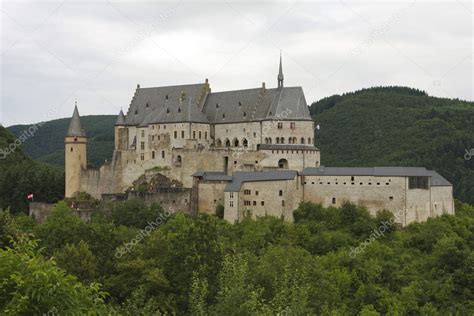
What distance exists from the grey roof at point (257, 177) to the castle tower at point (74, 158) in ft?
50.3

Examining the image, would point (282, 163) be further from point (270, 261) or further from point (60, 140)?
point (60, 140)

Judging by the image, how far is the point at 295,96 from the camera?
66.7m

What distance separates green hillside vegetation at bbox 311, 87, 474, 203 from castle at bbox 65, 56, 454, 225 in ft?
129

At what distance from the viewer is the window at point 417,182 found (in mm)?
57281

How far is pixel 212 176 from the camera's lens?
61562 millimetres

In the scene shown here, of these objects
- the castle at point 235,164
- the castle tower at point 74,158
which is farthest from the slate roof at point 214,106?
the castle tower at point 74,158

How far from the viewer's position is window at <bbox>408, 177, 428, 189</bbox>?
57281 millimetres

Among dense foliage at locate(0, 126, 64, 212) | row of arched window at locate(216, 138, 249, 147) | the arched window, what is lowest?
dense foliage at locate(0, 126, 64, 212)

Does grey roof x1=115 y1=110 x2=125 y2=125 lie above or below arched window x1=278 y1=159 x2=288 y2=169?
above

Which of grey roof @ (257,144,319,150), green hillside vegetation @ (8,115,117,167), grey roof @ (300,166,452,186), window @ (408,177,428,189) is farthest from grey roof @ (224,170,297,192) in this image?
green hillside vegetation @ (8,115,117,167)

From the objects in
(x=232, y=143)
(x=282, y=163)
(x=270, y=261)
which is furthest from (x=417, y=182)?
(x=270, y=261)

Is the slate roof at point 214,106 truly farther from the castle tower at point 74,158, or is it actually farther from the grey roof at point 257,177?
the grey roof at point 257,177

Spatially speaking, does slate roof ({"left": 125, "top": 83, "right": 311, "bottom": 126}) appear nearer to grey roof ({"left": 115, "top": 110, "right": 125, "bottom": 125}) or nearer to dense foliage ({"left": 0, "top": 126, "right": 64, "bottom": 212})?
grey roof ({"left": 115, "top": 110, "right": 125, "bottom": 125})

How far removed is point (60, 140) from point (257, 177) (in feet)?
320
